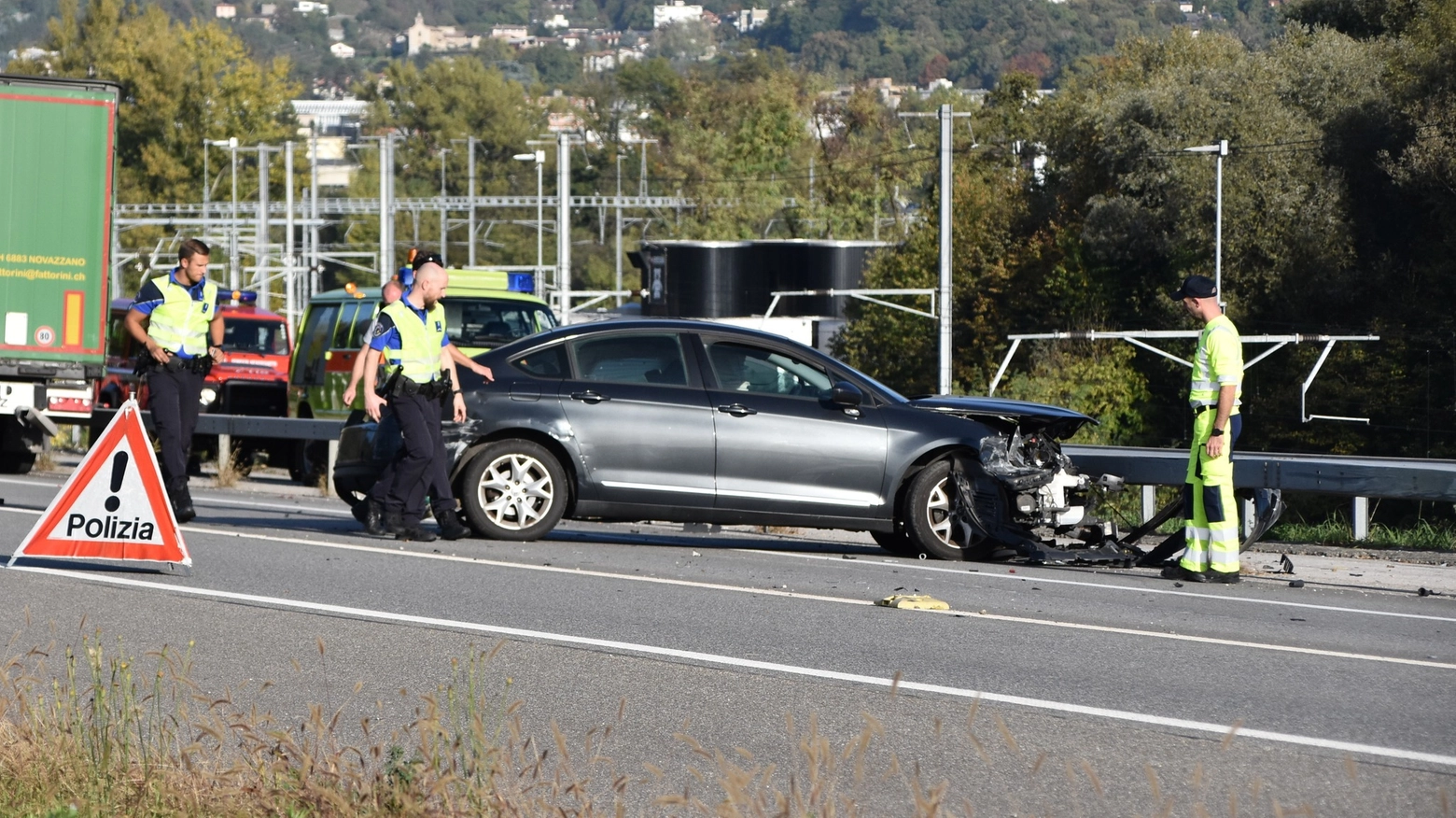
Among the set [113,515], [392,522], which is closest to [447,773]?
[113,515]

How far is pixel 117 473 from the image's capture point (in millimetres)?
10211

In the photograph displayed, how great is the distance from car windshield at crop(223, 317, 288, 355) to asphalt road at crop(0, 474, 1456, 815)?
1202 centimetres

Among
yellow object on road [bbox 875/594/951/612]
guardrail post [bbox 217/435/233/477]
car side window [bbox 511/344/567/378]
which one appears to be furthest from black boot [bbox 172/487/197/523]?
guardrail post [bbox 217/435/233/477]

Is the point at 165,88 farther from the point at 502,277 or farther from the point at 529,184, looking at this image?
the point at 502,277

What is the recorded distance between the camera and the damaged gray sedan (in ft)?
39.7

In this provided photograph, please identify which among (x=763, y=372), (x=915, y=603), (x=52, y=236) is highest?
(x=52, y=236)

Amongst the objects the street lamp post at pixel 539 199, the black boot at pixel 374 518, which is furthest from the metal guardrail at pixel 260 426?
the street lamp post at pixel 539 199

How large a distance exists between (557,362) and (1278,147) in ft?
149

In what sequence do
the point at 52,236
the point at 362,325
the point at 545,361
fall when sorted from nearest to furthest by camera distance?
the point at 545,361 < the point at 52,236 < the point at 362,325

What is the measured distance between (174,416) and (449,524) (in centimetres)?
202

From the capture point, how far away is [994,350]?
63281mm

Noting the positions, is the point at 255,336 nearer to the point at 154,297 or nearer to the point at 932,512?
the point at 154,297

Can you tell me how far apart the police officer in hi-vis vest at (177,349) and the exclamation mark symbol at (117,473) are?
2.31 m

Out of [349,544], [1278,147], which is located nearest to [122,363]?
[349,544]
